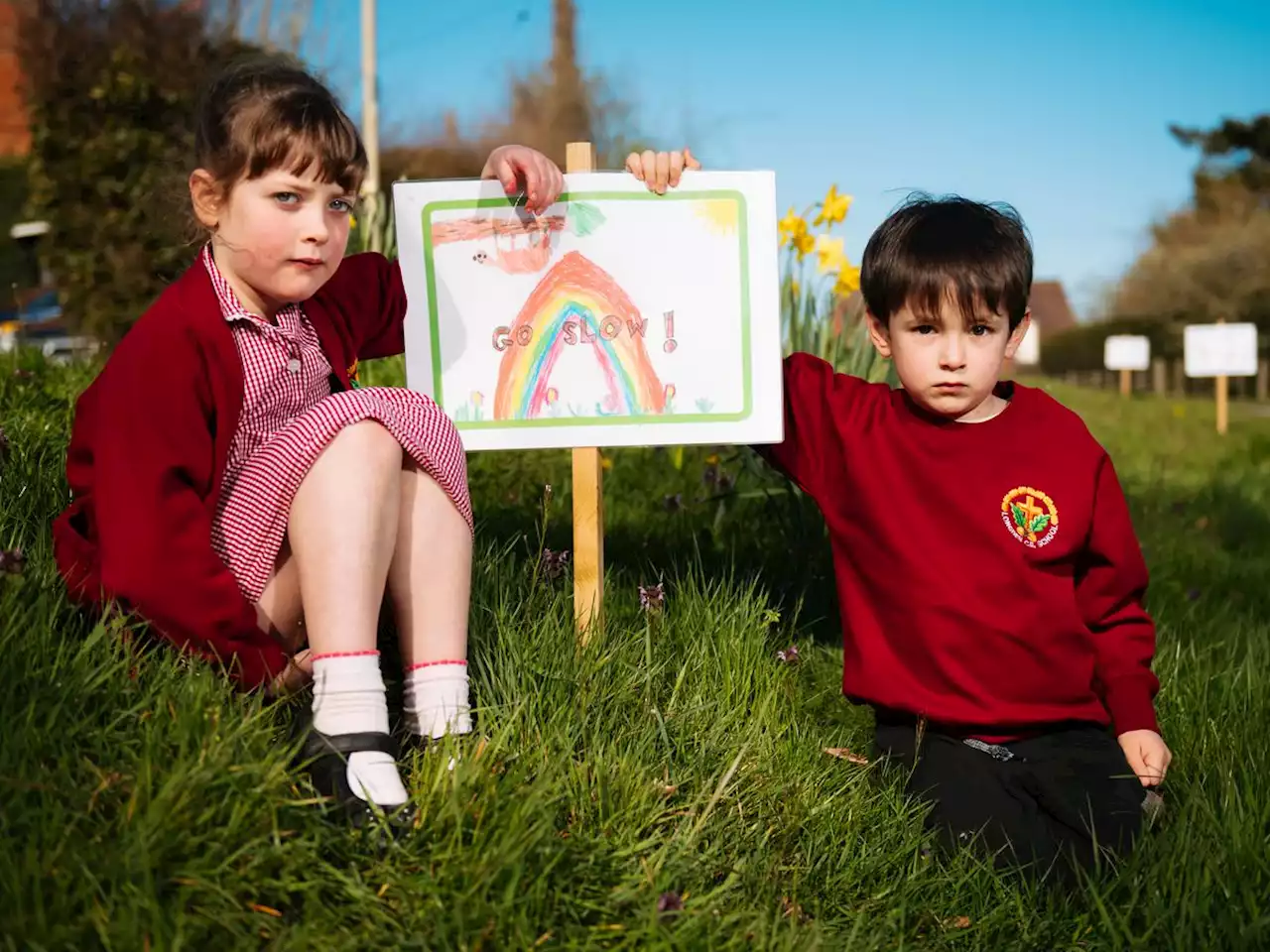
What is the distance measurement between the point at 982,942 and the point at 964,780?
1.09 ft

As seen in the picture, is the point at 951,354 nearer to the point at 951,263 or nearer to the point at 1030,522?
the point at 951,263

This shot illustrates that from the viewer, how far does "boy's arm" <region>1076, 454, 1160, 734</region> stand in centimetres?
221

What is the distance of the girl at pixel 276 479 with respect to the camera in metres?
1.72

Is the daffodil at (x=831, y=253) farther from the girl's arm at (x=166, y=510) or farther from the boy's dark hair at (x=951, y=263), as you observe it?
the girl's arm at (x=166, y=510)

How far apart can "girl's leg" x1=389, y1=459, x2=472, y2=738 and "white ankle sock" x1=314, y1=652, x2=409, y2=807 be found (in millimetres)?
121

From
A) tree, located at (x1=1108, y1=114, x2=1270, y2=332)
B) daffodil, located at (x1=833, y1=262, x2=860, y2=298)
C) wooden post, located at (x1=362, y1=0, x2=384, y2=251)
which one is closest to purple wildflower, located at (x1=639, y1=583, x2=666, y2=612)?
daffodil, located at (x1=833, y1=262, x2=860, y2=298)

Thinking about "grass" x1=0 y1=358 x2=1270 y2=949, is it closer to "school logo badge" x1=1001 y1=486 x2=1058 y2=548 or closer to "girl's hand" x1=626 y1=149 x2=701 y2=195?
"school logo badge" x1=1001 y1=486 x2=1058 y2=548

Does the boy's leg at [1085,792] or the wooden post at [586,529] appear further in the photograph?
the wooden post at [586,529]

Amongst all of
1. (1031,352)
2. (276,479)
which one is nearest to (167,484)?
(276,479)

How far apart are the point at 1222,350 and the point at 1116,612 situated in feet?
34.2

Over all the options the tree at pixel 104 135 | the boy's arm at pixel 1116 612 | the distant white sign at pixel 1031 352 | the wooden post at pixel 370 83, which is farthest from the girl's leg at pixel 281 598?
the distant white sign at pixel 1031 352

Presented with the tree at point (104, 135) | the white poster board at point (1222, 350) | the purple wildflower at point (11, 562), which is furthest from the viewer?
the white poster board at point (1222, 350)

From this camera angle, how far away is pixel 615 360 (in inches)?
94.2

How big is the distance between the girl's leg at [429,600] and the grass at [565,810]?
0.35 ft
